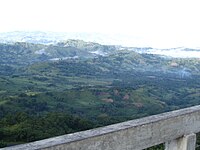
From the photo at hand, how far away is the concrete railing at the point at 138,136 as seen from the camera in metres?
3.16

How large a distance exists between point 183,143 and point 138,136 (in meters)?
0.84

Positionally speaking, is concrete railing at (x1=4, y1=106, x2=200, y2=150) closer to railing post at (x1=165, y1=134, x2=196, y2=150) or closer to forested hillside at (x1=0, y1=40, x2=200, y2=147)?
railing post at (x1=165, y1=134, x2=196, y2=150)

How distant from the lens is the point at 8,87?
149 metres

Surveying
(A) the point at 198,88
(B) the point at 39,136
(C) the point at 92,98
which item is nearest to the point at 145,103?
(C) the point at 92,98

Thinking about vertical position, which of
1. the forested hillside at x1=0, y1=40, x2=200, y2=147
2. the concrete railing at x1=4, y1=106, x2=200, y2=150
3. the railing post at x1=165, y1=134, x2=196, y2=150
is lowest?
the forested hillside at x1=0, y1=40, x2=200, y2=147

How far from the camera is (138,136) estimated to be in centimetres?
372

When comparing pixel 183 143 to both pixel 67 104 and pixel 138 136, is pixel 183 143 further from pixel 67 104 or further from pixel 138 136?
pixel 67 104

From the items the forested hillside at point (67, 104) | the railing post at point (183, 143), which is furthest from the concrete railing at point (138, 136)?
the forested hillside at point (67, 104)

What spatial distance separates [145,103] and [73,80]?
Answer: 62200 millimetres

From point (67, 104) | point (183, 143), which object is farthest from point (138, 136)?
point (67, 104)

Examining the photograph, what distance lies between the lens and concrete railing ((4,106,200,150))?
3.16 metres

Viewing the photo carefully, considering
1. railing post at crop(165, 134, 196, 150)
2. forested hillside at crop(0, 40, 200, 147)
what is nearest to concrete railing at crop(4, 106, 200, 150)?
railing post at crop(165, 134, 196, 150)

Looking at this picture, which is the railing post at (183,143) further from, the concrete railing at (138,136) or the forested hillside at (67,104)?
the forested hillside at (67,104)

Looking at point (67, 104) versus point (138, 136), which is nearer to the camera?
point (138, 136)
